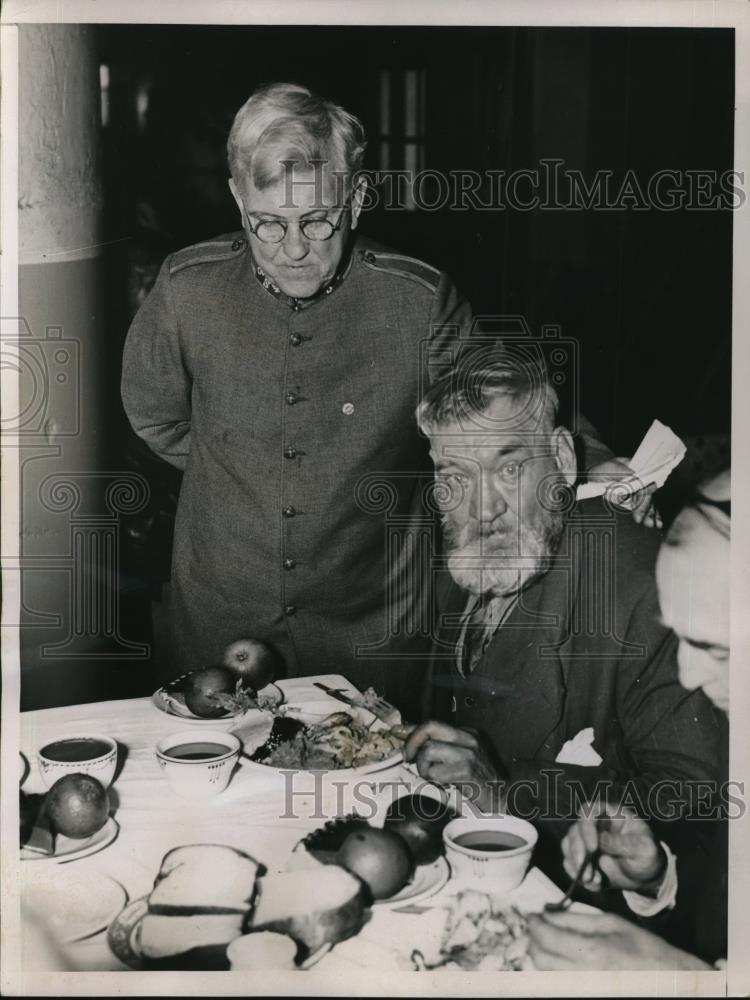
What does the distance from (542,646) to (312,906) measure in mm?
549

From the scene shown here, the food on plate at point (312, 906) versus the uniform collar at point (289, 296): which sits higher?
the uniform collar at point (289, 296)

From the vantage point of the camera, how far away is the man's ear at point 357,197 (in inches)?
63.6

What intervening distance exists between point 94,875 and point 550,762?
76cm

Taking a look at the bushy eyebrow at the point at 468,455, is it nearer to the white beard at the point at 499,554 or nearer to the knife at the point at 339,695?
the white beard at the point at 499,554

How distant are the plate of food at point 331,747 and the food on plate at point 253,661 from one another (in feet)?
0.24

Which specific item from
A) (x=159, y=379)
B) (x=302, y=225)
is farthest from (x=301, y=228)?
(x=159, y=379)

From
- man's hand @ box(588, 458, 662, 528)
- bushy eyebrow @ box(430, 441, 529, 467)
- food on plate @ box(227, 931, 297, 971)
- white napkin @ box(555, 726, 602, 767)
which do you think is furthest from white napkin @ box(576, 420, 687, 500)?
food on plate @ box(227, 931, 297, 971)

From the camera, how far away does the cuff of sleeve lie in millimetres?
1668

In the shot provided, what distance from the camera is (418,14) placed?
1.63 m

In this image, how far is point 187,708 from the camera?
1.67 metres

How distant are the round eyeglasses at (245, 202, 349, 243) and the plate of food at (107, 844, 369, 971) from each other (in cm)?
97

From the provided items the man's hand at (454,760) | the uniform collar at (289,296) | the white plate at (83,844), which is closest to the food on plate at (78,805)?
the white plate at (83,844)

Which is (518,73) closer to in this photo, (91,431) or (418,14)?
(418,14)

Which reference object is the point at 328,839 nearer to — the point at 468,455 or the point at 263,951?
the point at 263,951
